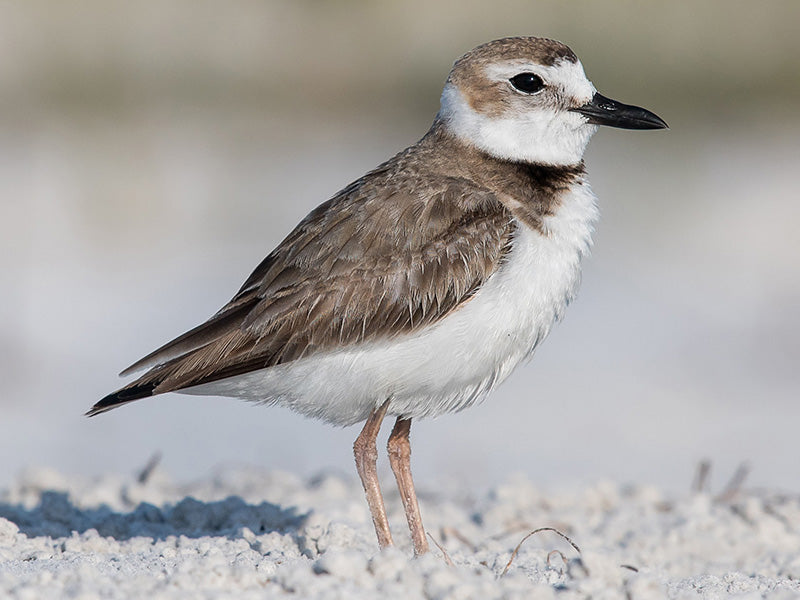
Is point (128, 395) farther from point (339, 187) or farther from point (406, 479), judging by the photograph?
point (339, 187)

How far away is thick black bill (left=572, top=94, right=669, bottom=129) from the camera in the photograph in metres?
5.23

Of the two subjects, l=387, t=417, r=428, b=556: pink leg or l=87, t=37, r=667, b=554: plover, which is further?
l=387, t=417, r=428, b=556: pink leg

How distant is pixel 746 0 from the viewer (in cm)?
1720

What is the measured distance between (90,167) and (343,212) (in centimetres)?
1016

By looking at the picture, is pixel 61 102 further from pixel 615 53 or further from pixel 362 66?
pixel 615 53

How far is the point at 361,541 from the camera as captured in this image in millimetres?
5129

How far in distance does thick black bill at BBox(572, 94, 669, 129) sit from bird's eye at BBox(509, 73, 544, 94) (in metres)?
0.19

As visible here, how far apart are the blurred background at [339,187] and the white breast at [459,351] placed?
326 cm

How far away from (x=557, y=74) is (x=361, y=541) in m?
2.10

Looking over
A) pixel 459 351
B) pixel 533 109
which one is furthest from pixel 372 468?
Answer: pixel 533 109

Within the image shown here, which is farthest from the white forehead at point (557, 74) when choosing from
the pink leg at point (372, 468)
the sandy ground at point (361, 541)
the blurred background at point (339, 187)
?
the blurred background at point (339, 187)

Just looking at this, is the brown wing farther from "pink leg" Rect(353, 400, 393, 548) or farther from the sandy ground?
the sandy ground

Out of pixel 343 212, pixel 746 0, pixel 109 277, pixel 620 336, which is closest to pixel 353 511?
pixel 343 212

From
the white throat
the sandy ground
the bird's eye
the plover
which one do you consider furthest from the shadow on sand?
the bird's eye
